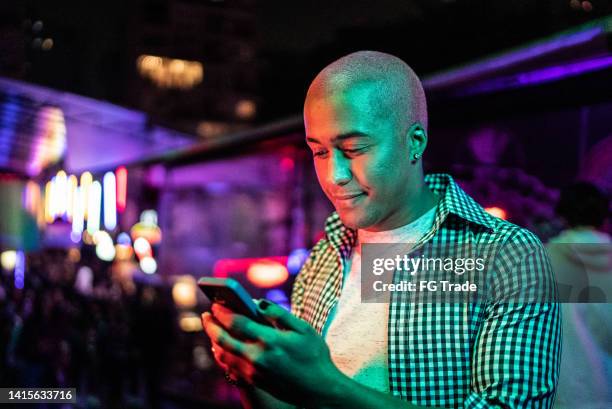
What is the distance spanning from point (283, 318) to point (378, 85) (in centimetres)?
69

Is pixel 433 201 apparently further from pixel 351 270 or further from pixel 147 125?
pixel 147 125

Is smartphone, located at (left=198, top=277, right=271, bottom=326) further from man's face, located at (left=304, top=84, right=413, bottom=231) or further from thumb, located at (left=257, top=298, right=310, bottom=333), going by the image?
man's face, located at (left=304, top=84, right=413, bottom=231)

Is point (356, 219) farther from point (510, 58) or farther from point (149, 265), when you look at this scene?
point (149, 265)

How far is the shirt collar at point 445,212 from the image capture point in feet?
5.53

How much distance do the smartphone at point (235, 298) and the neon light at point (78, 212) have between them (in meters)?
10.2

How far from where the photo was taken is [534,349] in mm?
1396

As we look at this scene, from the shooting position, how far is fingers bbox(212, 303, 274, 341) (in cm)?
126

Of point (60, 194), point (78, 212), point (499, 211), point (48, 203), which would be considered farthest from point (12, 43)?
point (48, 203)

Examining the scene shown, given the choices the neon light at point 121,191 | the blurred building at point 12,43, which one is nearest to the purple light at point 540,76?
the blurred building at point 12,43

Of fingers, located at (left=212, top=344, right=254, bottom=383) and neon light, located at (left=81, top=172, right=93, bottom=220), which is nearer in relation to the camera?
fingers, located at (left=212, top=344, right=254, bottom=383)

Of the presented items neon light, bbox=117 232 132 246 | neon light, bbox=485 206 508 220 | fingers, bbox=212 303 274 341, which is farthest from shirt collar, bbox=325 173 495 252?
neon light, bbox=117 232 132 246

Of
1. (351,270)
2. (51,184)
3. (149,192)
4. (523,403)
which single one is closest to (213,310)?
(351,270)

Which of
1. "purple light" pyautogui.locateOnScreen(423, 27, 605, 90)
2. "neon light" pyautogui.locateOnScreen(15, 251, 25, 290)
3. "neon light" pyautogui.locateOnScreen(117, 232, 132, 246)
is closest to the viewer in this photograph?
"purple light" pyautogui.locateOnScreen(423, 27, 605, 90)

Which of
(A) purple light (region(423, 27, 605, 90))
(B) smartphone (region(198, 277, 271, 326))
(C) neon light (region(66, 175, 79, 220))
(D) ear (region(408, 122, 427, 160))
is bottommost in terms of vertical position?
(B) smartphone (region(198, 277, 271, 326))
